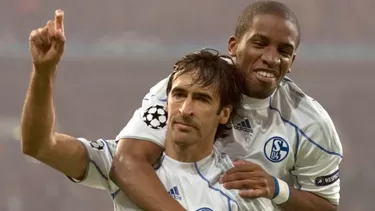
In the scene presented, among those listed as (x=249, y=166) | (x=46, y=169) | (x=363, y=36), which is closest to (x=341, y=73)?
(x=363, y=36)

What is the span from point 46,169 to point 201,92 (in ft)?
7.99

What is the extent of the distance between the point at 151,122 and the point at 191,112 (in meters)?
0.17

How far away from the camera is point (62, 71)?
4094 millimetres

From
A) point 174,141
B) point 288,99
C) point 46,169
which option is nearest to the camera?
point 174,141

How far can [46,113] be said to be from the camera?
62.4 inches

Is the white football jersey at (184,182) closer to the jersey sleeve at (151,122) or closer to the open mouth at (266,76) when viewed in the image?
the jersey sleeve at (151,122)

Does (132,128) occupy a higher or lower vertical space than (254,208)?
higher

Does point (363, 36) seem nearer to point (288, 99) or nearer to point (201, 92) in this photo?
point (288, 99)

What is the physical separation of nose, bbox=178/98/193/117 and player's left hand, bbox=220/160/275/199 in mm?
200

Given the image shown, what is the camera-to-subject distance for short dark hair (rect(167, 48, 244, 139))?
1774 mm

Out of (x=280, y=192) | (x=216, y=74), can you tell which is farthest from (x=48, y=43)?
(x=280, y=192)

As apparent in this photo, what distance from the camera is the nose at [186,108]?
1689 mm

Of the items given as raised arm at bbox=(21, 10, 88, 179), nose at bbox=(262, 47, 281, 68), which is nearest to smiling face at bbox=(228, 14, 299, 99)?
nose at bbox=(262, 47, 281, 68)

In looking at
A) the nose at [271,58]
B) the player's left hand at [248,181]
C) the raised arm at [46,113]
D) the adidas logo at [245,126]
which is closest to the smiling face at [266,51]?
the nose at [271,58]
